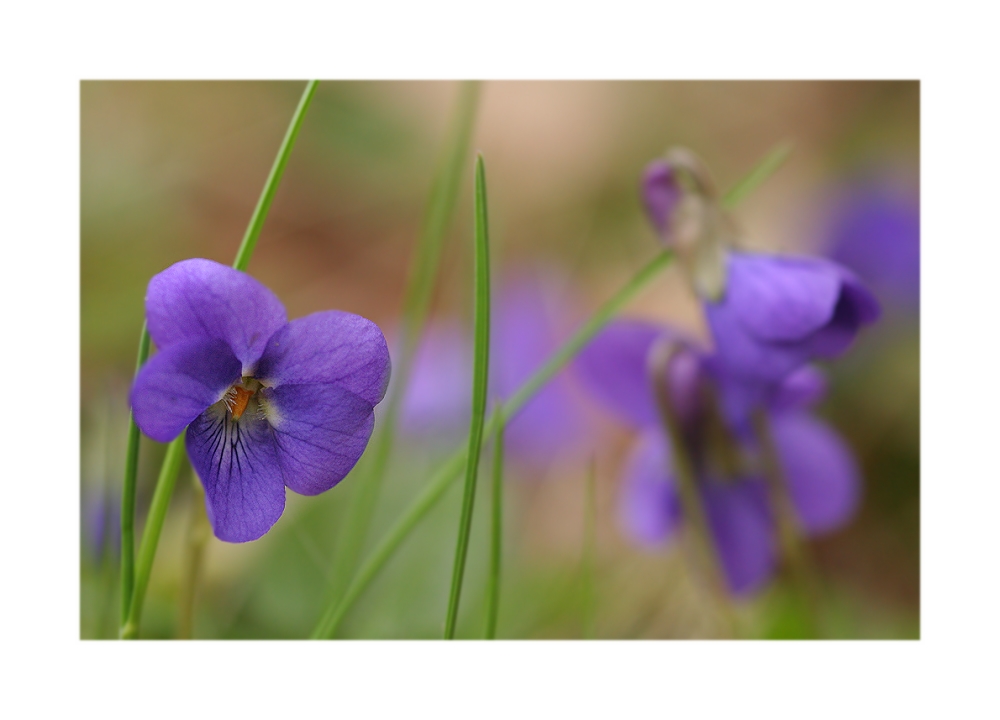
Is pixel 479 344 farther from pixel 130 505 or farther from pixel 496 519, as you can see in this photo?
pixel 130 505

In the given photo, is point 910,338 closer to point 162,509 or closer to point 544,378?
point 544,378

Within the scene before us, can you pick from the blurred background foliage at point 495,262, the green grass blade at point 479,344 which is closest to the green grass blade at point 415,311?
the blurred background foliage at point 495,262

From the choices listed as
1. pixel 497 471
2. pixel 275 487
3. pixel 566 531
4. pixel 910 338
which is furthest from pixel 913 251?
pixel 275 487

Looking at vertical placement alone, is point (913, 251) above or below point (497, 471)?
above

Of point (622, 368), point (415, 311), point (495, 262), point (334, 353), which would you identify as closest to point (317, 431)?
point (334, 353)

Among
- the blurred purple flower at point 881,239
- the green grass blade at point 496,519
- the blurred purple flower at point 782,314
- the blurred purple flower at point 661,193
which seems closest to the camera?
the green grass blade at point 496,519

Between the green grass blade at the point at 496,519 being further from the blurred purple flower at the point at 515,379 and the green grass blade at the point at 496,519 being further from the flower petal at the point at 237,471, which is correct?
the blurred purple flower at the point at 515,379
